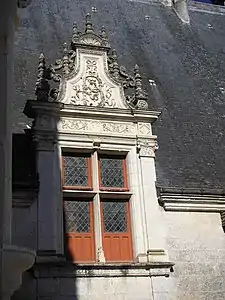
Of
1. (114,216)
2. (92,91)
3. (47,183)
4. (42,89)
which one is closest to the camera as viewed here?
(47,183)

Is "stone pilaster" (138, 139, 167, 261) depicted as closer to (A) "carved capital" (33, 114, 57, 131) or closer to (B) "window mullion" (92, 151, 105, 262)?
(B) "window mullion" (92, 151, 105, 262)

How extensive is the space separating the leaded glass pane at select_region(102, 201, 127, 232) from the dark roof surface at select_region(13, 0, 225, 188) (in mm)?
830

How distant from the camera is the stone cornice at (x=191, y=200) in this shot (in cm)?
817

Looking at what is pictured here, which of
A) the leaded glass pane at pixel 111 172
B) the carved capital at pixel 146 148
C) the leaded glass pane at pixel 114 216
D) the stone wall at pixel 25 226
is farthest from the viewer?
the carved capital at pixel 146 148

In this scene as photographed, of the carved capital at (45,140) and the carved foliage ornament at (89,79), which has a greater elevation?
the carved foliage ornament at (89,79)

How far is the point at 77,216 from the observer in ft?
25.5

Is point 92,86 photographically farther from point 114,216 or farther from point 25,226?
point 25,226

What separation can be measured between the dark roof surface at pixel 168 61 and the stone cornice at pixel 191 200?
0.25 m

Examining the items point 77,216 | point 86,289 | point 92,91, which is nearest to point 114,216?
point 77,216

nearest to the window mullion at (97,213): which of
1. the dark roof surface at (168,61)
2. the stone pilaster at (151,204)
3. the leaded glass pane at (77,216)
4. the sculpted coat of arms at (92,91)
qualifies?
the leaded glass pane at (77,216)

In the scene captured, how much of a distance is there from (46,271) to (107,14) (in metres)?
7.70

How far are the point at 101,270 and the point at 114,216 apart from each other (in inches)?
36.8

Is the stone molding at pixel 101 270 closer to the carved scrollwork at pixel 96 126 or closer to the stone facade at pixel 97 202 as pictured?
the stone facade at pixel 97 202

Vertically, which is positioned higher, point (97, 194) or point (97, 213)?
point (97, 194)
